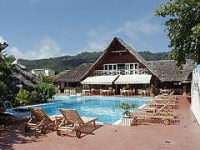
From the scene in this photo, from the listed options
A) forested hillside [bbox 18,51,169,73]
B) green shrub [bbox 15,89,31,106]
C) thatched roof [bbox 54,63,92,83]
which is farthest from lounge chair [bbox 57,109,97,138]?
forested hillside [bbox 18,51,169,73]

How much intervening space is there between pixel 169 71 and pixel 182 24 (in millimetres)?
26249

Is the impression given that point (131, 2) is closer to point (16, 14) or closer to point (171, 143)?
point (16, 14)

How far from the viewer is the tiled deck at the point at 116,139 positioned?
1078 cm

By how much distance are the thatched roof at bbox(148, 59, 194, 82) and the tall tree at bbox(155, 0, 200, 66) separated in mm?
22590

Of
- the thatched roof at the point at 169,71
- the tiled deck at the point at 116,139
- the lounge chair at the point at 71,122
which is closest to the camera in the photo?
the tiled deck at the point at 116,139

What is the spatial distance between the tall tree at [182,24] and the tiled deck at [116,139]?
4.47m

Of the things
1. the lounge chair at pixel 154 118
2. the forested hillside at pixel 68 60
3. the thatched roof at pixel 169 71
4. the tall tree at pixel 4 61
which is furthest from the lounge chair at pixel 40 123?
the forested hillside at pixel 68 60

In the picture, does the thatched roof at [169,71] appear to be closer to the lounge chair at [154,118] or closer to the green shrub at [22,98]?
the green shrub at [22,98]

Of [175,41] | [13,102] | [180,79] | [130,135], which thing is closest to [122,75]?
[180,79]

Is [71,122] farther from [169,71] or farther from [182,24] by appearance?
[169,71]

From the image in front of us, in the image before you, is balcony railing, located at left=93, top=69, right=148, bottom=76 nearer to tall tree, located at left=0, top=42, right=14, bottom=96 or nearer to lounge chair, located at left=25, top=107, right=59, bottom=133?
tall tree, located at left=0, top=42, right=14, bottom=96

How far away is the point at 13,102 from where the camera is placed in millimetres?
25719

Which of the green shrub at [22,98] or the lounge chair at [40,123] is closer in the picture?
the lounge chair at [40,123]

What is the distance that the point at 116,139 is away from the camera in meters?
11.9
